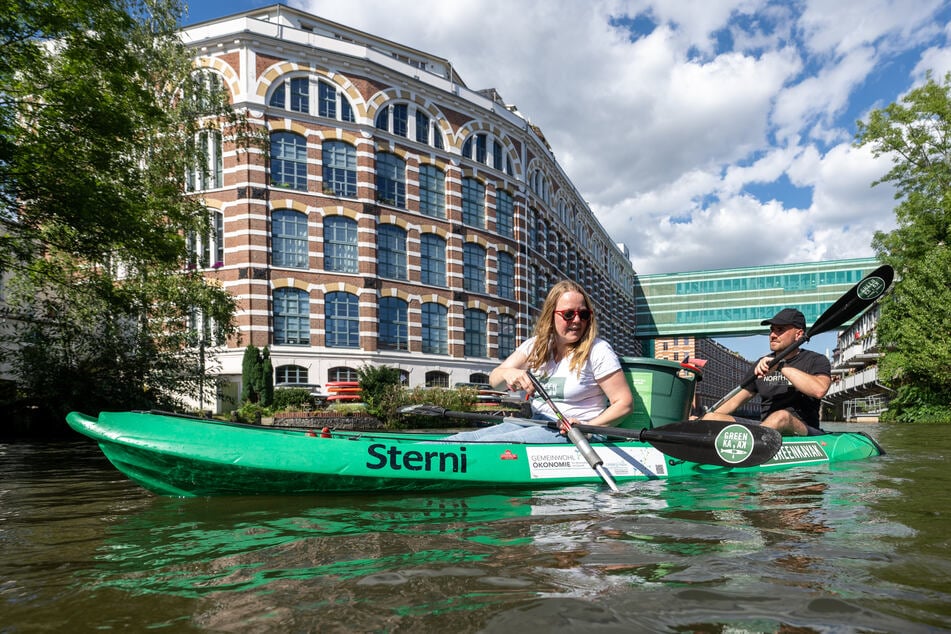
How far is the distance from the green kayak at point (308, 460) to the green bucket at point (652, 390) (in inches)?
22.6

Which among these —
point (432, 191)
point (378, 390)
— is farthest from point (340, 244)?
point (378, 390)

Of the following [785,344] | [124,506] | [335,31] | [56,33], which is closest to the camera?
[124,506]

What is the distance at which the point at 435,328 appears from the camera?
86.7 ft

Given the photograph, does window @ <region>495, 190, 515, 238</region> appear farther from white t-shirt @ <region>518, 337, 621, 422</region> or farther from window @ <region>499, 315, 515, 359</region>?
white t-shirt @ <region>518, 337, 621, 422</region>

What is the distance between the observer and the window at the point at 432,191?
87.3 ft

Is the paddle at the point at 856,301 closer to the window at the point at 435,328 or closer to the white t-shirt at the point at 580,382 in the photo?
the white t-shirt at the point at 580,382

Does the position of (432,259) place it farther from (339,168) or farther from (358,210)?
(339,168)

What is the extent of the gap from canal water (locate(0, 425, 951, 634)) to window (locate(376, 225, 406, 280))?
20621 millimetres

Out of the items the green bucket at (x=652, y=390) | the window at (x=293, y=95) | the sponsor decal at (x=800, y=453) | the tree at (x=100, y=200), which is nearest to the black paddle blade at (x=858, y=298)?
the sponsor decal at (x=800, y=453)

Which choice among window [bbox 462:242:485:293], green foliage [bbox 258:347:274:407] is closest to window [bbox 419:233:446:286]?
window [bbox 462:242:485:293]

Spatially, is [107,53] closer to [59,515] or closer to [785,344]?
[59,515]

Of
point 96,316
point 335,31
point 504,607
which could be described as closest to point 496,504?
point 504,607

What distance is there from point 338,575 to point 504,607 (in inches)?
31.3

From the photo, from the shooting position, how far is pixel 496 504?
13.8 ft
